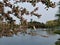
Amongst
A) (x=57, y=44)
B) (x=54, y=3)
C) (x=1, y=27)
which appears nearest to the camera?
(x=1, y=27)

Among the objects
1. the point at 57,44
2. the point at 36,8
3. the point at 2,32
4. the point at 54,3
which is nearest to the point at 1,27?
the point at 2,32

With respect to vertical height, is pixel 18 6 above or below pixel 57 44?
above

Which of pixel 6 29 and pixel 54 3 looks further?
pixel 54 3

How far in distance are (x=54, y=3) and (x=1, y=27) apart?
Result: 84cm

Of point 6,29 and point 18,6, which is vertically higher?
point 18,6

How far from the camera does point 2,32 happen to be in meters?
3.63

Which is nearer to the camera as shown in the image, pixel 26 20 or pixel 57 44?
pixel 26 20

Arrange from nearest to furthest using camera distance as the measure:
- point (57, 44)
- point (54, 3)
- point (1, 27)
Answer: point (1, 27), point (54, 3), point (57, 44)

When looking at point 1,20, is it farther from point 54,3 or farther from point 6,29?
point 54,3

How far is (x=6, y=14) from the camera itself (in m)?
3.74

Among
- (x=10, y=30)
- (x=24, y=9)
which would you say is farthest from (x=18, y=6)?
(x=10, y=30)

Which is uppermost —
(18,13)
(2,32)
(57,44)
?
(18,13)

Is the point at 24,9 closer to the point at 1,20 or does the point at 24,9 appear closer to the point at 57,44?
the point at 1,20

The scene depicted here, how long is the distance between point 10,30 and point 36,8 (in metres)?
0.50
